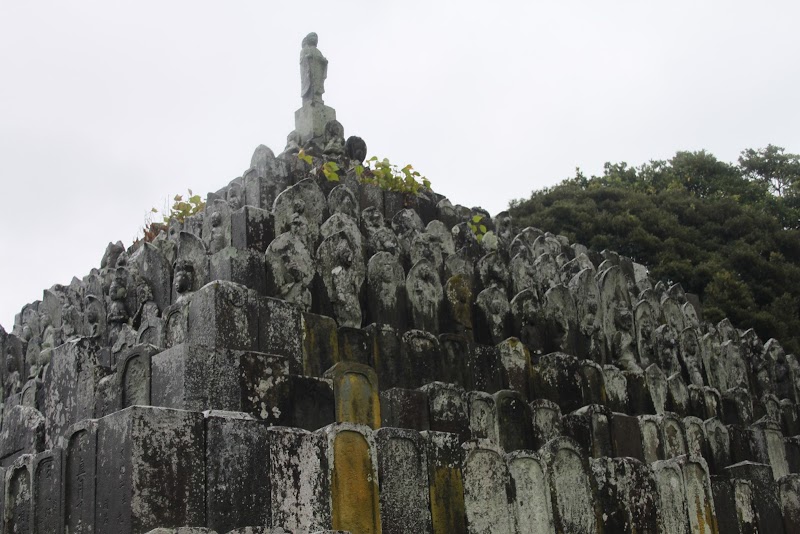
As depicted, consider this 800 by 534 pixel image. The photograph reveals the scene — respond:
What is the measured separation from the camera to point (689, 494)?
9.01 meters

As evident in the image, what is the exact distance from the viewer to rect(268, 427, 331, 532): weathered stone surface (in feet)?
22.3

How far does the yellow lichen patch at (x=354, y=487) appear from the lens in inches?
276

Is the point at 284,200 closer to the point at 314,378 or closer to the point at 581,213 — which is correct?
the point at 314,378

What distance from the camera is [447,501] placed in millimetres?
7570

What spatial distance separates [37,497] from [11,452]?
5.03ft

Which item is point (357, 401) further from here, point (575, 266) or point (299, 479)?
point (575, 266)

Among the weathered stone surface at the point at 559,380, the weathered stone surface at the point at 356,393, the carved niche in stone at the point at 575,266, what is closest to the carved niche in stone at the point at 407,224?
the weathered stone surface at the point at 559,380

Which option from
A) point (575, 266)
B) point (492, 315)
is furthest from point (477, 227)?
point (492, 315)

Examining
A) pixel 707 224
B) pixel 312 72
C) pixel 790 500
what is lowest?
pixel 790 500

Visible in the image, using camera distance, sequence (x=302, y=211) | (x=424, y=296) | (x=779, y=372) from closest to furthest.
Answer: (x=302, y=211), (x=424, y=296), (x=779, y=372)

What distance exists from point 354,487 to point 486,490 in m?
1.20

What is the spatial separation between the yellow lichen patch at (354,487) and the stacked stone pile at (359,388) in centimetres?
1

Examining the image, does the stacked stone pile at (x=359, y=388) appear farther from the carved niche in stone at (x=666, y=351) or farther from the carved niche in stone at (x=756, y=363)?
the carved niche in stone at (x=756, y=363)

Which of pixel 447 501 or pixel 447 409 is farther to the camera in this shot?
pixel 447 409
